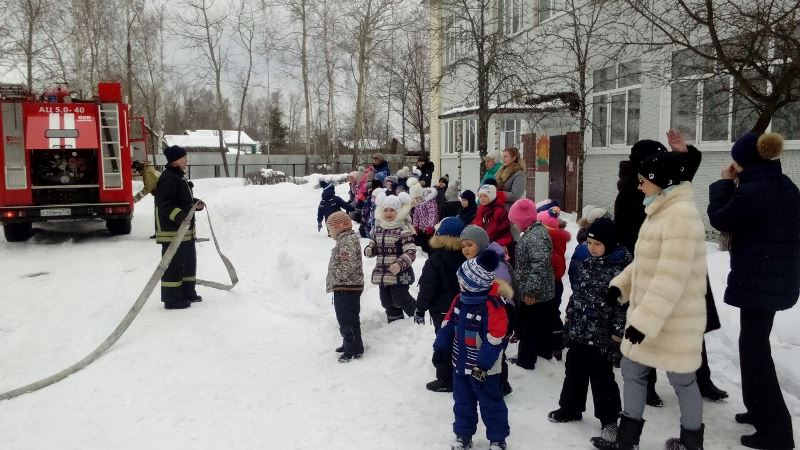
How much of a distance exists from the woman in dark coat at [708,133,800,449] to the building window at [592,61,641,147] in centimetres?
1011

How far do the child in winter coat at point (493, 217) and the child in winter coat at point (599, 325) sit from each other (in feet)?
6.29

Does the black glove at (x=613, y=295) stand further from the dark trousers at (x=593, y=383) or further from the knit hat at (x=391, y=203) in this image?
the knit hat at (x=391, y=203)

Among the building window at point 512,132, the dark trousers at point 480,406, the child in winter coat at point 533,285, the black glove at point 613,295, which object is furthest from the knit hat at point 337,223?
the building window at point 512,132

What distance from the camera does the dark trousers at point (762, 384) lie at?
3.96 m

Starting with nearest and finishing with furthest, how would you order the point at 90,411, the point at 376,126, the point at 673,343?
the point at 673,343, the point at 90,411, the point at 376,126

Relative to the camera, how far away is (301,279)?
9164 mm

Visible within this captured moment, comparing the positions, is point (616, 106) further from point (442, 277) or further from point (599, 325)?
point (599, 325)

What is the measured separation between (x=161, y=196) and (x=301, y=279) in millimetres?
2274

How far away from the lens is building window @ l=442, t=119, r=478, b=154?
23.8 meters

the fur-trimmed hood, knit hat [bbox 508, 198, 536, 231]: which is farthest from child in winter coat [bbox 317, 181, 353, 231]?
the fur-trimmed hood

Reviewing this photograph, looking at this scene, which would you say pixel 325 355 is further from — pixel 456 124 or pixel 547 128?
pixel 456 124

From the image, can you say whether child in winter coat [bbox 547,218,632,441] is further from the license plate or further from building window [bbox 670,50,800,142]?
the license plate

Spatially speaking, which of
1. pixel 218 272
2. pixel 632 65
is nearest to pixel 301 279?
pixel 218 272

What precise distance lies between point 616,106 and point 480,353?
12348 millimetres
